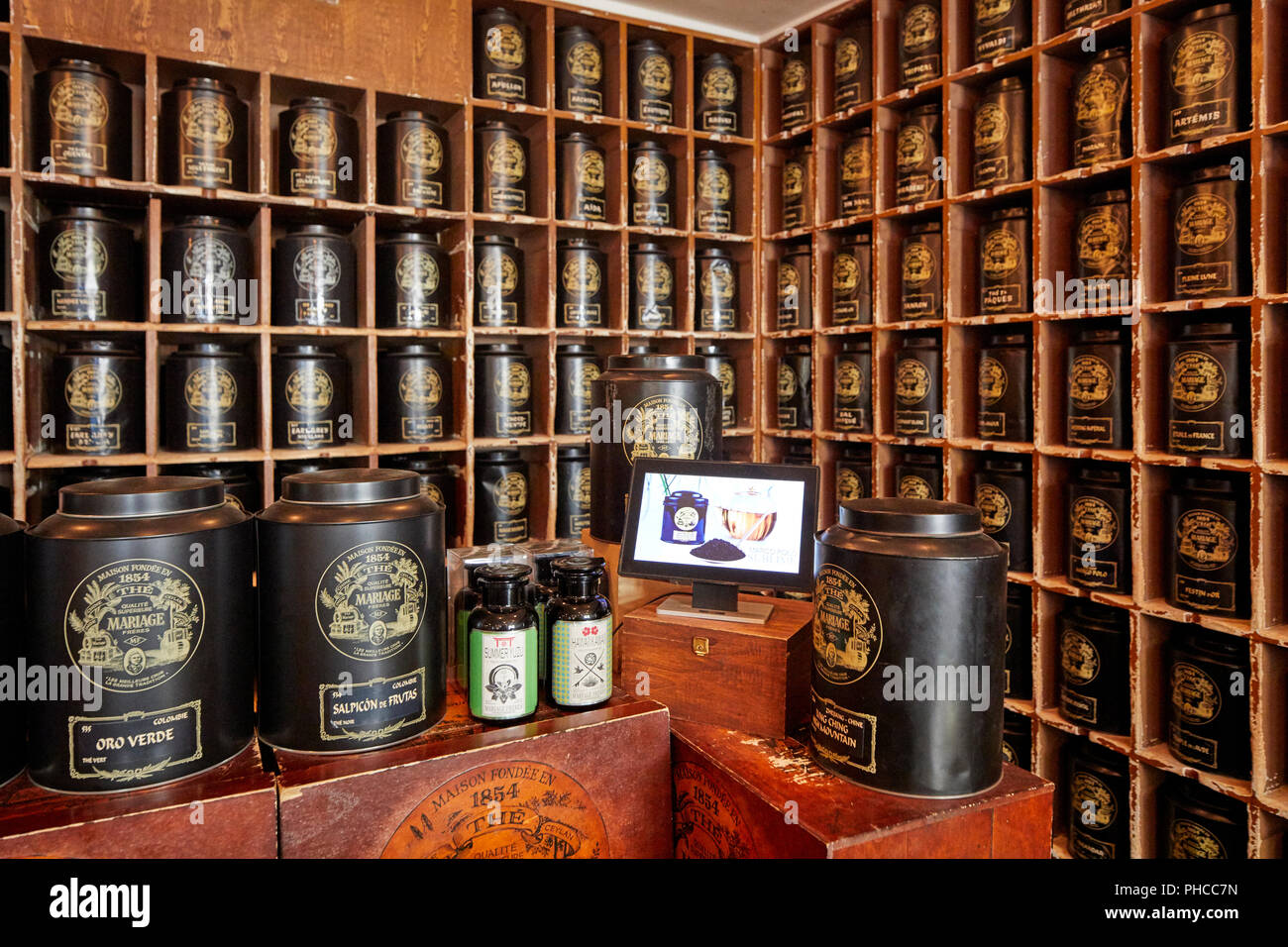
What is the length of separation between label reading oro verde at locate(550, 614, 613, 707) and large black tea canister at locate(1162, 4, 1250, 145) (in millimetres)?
1743

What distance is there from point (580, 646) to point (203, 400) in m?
1.60

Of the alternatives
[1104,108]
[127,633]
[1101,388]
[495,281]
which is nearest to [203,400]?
[495,281]

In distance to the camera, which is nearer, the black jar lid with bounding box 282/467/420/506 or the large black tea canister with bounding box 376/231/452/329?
the black jar lid with bounding box 282/467/420/506

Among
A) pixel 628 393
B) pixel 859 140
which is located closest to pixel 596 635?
pixel 628 393

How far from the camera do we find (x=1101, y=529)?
210cm

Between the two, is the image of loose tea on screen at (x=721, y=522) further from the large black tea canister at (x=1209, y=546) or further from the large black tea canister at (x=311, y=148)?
the large black tea canister at (x=311, y=148)

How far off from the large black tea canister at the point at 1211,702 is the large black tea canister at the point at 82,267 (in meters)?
2.71

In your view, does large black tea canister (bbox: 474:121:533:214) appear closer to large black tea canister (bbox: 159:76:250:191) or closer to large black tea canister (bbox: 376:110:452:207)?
large black tea canister (bbox: 376:110:452:207)

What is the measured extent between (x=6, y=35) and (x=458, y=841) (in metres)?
2.32

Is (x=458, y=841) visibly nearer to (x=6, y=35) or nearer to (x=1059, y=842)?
(x=1059, y=842)

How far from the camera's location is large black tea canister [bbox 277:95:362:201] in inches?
94.3

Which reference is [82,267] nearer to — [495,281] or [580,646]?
[495,281]

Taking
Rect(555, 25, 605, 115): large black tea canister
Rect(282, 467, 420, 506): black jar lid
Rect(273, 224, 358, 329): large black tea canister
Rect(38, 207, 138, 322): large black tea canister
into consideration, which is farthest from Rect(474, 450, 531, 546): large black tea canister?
Rect(282, 467, 420, 506): black jar lid

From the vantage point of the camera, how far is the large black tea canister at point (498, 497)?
2.66 m
